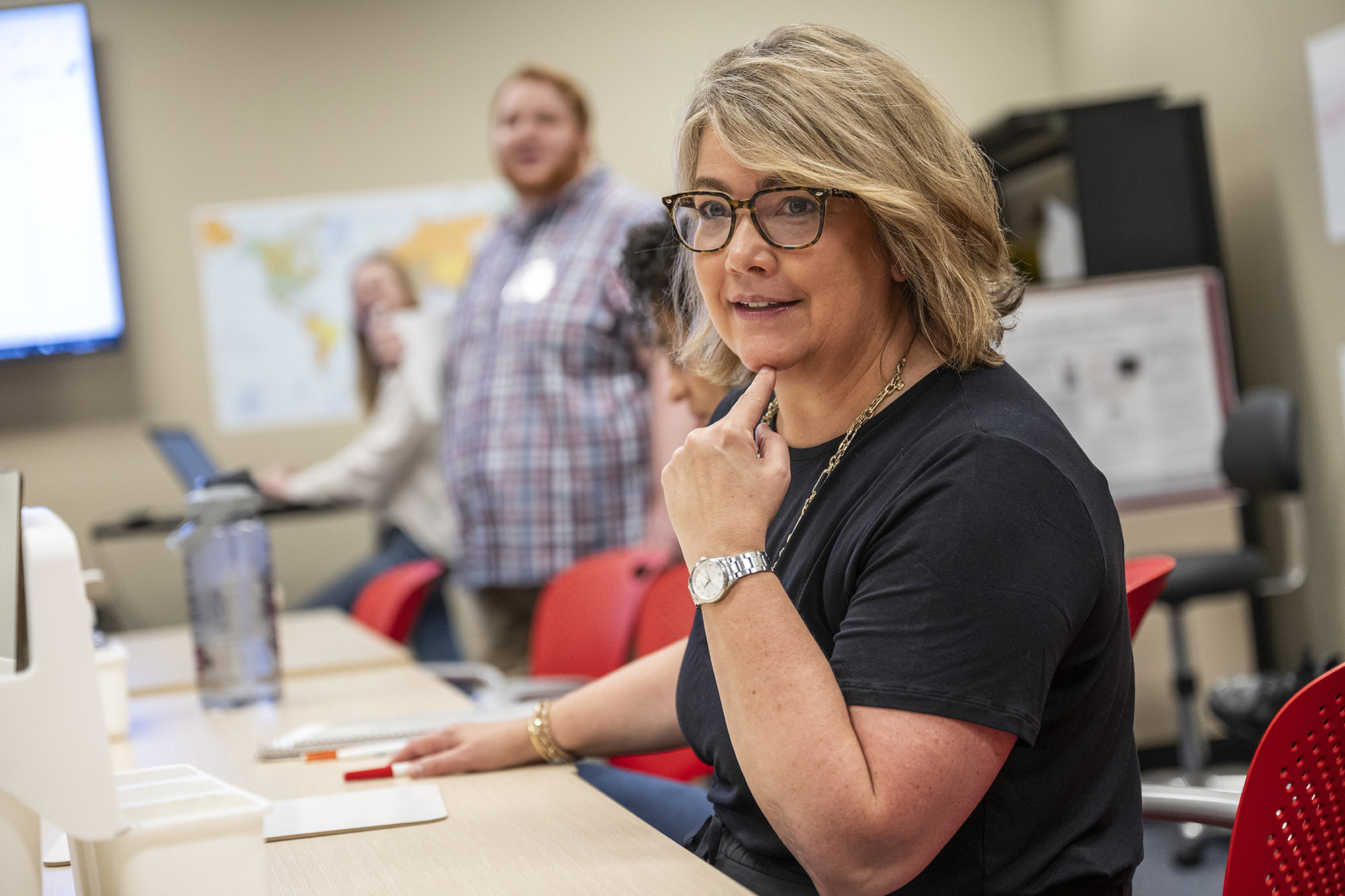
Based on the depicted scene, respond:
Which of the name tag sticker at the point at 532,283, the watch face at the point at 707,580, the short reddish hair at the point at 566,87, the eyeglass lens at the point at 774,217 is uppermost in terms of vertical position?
the short reddish hair at the point at 566,87

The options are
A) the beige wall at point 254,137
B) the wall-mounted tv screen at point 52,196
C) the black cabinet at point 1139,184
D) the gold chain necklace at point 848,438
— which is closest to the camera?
the gold chain necklace at point 848,438

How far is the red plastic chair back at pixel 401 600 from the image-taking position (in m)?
2.92

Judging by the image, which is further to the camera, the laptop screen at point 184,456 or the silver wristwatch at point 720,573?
the laptop screen at point 184,456

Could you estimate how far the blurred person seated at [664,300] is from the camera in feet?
5.46

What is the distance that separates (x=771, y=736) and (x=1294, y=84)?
342cm

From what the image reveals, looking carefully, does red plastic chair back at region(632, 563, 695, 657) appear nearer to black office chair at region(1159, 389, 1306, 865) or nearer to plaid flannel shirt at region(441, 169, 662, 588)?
plaid flannel shirt at region(441, 169, 662, 588)

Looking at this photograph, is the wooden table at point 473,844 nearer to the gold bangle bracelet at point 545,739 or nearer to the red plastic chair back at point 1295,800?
the gold bangle bracelet at point 545,739

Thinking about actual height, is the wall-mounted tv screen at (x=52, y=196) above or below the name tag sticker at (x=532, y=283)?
above

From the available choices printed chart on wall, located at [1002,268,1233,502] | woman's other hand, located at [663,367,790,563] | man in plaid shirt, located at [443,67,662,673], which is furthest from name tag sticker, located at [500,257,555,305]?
woman's other hand, located at [663,367,790,563]

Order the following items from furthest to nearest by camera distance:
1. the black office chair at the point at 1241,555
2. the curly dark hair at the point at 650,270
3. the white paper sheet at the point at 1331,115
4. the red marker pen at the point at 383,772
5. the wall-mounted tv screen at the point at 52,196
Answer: the wall-mounted tv screen at the point at 52,196, the white paper sheet at the point at 1331,115, the black office chair at the point at 1241,555, the curly dark hair at the point at 650,270, the red marker pen at the point at 383,772

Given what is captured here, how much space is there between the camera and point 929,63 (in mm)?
4898

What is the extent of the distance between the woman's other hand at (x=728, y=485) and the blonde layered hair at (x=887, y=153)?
0.64ft

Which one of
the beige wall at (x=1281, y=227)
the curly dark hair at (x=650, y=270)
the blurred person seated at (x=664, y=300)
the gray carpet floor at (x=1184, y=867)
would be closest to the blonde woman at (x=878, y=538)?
the blurred person seated at (x=664, y=300)

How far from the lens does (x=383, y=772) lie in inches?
50.4
